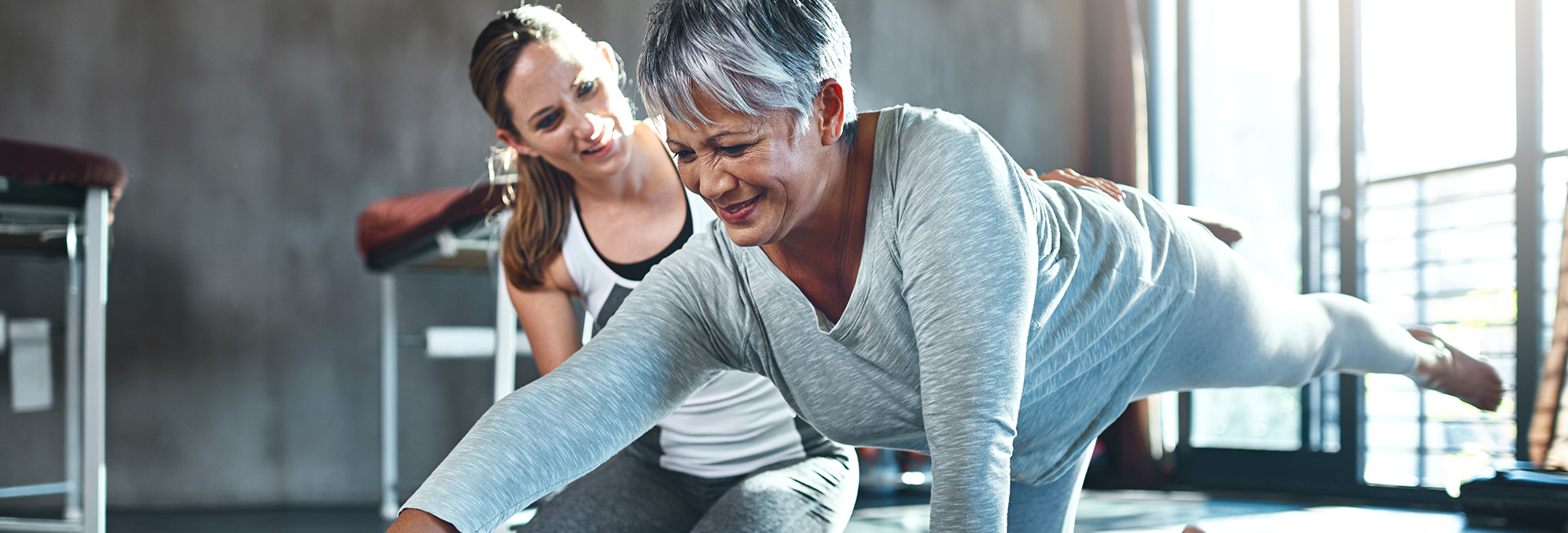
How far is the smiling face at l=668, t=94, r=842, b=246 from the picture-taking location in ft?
2.49

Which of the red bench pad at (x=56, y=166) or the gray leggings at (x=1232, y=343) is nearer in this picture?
the gray leggings at (x=1232, y=343)

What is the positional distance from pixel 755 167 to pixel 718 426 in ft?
1.51

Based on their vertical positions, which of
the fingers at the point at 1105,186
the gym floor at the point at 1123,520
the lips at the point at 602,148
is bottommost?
the gym floor at the point at 1123,520

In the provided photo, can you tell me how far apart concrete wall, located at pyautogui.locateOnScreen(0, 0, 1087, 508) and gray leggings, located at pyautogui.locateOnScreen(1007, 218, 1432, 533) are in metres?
2.26

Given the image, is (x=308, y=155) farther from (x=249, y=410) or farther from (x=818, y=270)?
(x=818, y=270)

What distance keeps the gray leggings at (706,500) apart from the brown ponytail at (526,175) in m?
0.28

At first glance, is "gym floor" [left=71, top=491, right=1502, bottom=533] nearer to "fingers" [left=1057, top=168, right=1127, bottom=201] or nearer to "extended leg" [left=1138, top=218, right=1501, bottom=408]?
"extended leg" [left=1138, top=218, right=1501, bottom=408]

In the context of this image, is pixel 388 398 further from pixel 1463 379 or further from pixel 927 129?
pixel 1463 379

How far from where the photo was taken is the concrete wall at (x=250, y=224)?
9.50 feet

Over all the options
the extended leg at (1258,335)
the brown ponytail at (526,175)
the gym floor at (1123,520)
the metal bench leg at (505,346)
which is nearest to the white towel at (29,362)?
the gym floor at (1123,520)

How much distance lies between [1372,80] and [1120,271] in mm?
2955

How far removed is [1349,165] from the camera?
3.24 metres

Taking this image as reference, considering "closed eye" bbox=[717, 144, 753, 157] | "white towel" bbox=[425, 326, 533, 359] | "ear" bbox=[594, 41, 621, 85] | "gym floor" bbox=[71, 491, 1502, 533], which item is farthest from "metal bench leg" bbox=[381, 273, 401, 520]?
"closed eye" bbox=[717, 144, 753, 157]

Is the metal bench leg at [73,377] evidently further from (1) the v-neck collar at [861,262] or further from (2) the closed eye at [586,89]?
(1) the v-neck collar at [861,262]
